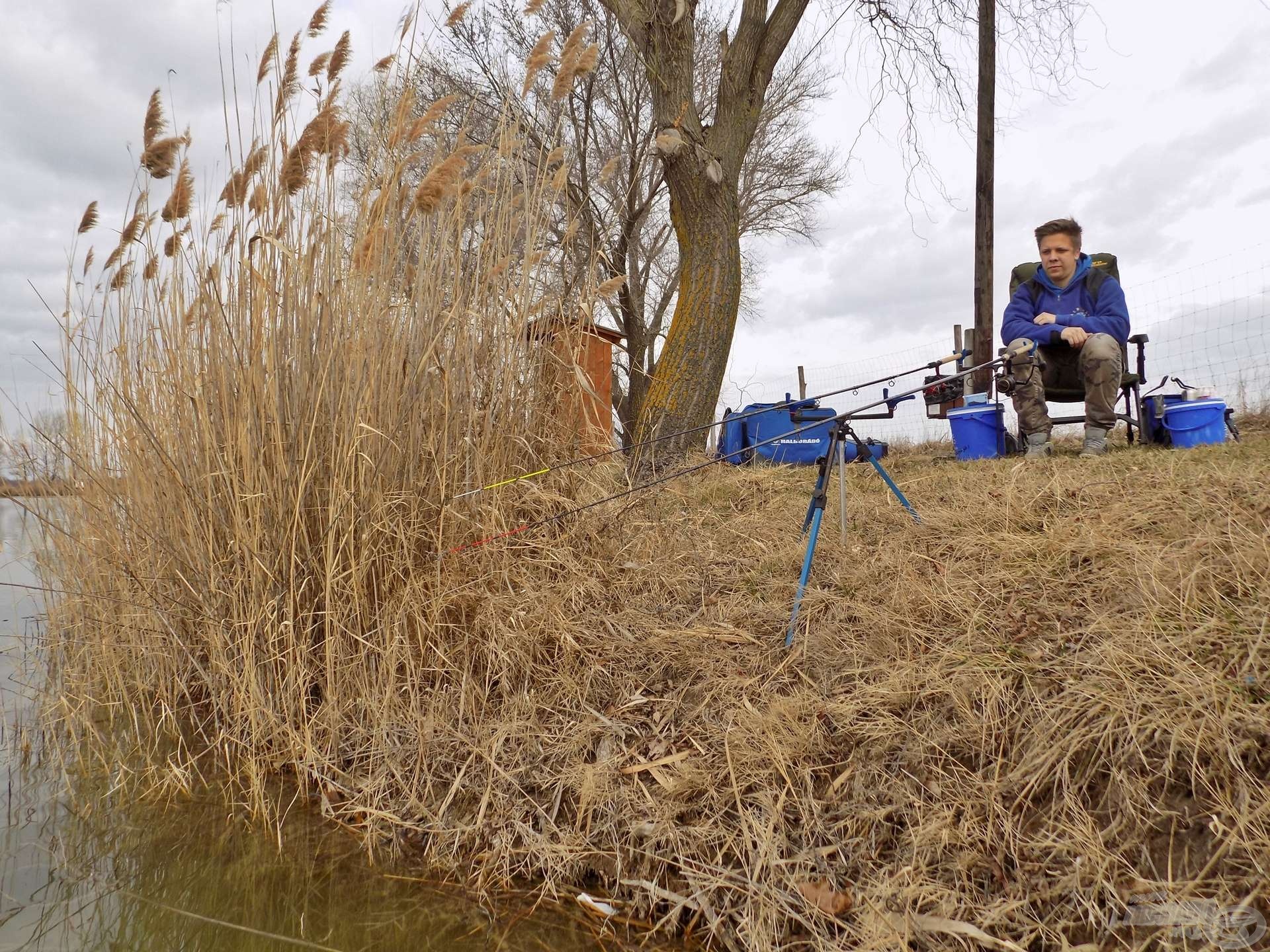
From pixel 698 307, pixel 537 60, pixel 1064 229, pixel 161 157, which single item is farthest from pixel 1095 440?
pixel 161 157

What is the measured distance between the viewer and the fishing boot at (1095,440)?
15.1 ft

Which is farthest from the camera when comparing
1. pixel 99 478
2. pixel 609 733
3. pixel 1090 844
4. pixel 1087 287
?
pixel 1087 287

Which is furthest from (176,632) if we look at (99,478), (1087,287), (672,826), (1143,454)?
(1087,287)

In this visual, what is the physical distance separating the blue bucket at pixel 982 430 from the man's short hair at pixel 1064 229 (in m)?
1.05

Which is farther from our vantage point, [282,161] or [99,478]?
[99,478]

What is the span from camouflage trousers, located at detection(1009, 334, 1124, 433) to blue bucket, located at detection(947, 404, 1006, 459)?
179 millimetres

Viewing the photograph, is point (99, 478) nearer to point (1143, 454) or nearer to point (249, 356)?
point (249, 356)

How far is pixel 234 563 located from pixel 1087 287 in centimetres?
485

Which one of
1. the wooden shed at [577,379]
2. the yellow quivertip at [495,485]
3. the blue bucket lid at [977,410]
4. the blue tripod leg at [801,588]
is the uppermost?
the wooden shed at [577,379]

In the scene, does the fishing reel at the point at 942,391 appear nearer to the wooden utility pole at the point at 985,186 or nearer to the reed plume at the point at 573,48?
the reed plume at the point at 573,48

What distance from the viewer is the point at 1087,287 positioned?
15.7ft

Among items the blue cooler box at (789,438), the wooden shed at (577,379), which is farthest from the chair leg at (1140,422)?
the wooden shed at (577,379)

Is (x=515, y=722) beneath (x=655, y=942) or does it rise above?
above

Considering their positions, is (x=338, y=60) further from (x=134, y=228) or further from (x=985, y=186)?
(x=985, y=186)
